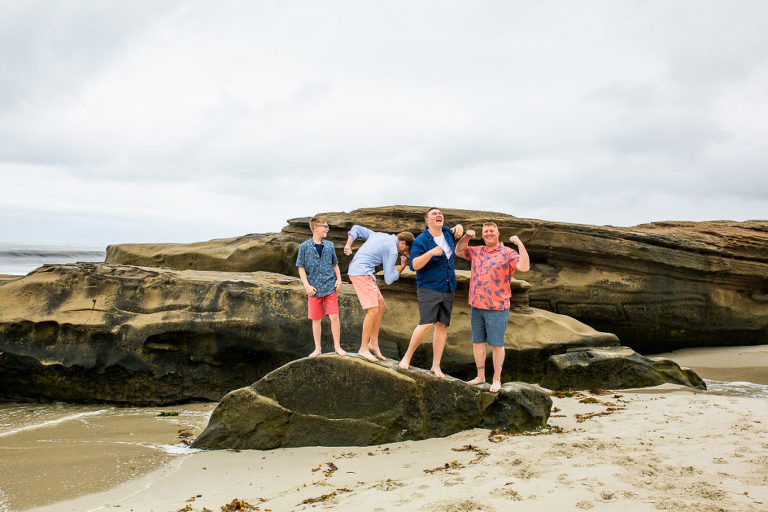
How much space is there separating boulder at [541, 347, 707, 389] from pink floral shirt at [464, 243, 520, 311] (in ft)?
9.01

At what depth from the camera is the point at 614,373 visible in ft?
24.6

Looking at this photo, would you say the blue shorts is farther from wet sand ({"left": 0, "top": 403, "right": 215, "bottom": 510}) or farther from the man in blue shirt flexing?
wet sand ({"left": 0, "top": 403, "right": 215, "bottom": 510})

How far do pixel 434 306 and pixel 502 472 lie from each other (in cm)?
179

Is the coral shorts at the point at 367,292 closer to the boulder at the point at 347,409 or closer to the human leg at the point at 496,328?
the boulder at the point at 347,409

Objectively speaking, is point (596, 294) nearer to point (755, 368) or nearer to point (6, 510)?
point (755, 368)

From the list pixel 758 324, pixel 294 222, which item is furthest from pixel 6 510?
pixel 758 324

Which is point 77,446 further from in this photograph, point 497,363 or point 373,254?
point 497,363

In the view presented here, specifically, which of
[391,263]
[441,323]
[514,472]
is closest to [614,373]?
[441,323]

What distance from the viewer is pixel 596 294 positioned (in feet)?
36.0

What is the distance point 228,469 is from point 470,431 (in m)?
2.05

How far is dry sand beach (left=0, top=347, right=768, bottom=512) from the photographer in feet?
10.7

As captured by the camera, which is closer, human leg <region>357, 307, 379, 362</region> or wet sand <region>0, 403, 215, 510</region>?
wet sand <region>0, 403, 215, 510</region>

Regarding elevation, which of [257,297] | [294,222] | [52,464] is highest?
[294,222]

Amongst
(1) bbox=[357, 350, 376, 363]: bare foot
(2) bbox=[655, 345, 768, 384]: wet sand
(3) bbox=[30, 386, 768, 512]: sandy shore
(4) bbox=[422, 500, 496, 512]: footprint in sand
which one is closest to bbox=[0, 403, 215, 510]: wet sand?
(3) bbox=[30, 386, 768, 512]: sandy shore
